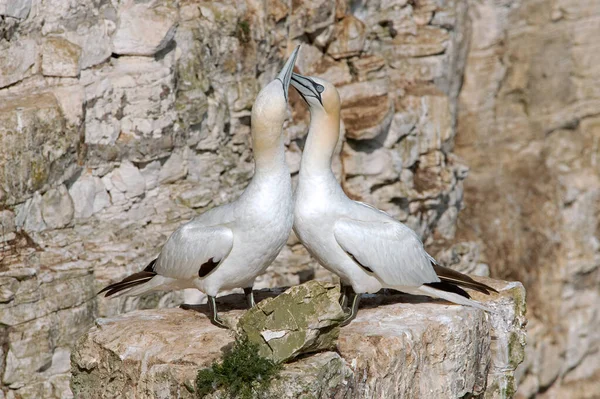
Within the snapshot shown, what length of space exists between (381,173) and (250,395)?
29.3 ft

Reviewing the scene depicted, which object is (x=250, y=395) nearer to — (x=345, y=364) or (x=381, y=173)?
(x=345, y=364)

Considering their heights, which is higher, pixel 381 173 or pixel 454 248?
pixel 381 173

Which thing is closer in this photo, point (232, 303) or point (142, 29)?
point (232, 303)

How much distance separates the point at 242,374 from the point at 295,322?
53 cm

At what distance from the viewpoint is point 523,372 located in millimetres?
18359

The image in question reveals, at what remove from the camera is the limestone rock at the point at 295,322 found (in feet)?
22.7

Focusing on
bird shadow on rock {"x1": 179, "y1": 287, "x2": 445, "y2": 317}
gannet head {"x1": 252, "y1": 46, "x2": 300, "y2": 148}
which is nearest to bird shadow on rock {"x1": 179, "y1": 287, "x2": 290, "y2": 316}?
bird shadow on rock {"x1": 179, "y1": 287, "x2": 445, "y2": 317}

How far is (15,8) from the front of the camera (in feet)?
36.2

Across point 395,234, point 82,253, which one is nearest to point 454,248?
point 82,253

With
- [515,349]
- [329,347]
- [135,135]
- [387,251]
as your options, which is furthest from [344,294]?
[135,135]

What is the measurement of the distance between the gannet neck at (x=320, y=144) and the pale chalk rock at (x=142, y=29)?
4.60m

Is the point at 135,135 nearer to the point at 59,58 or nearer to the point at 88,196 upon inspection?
the point at 88,196

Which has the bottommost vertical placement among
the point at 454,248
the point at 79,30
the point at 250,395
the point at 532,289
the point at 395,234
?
the point at 532,289

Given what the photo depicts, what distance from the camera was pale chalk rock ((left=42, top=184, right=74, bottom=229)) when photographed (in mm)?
11227
